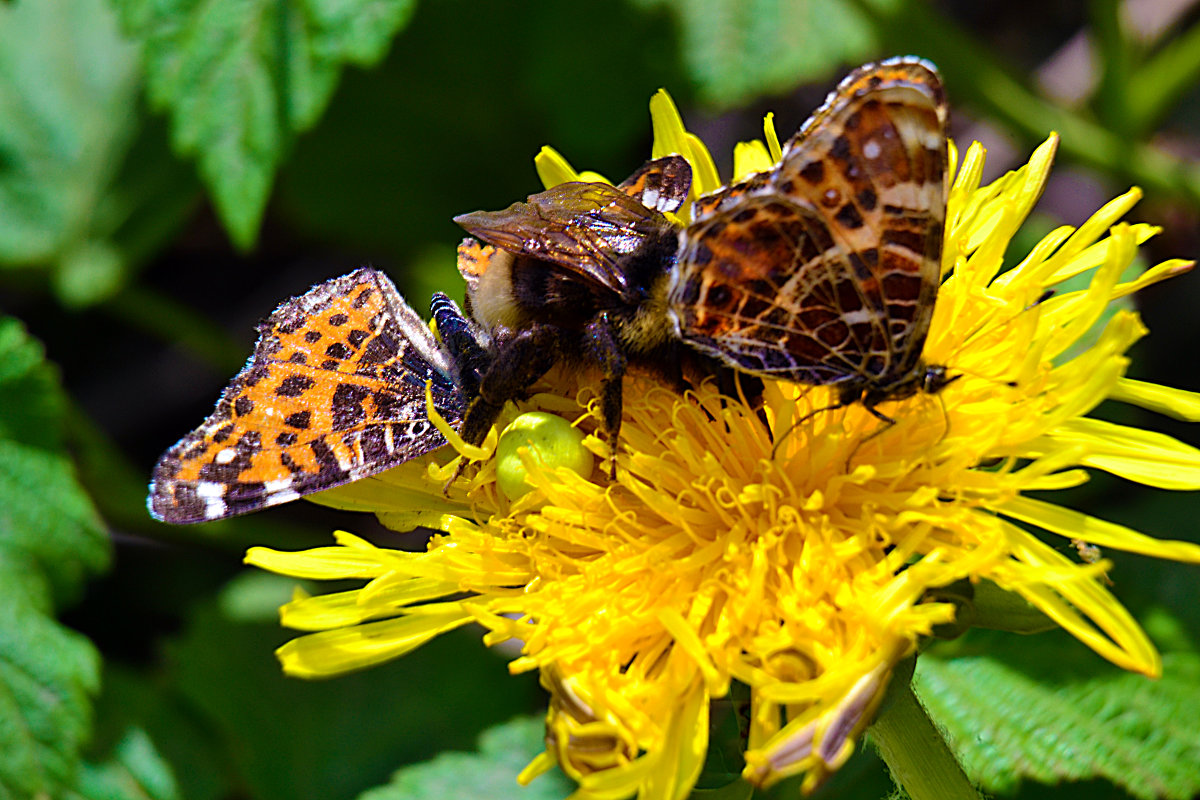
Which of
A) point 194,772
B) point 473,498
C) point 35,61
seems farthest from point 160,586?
point 473,498

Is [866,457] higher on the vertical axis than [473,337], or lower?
lower

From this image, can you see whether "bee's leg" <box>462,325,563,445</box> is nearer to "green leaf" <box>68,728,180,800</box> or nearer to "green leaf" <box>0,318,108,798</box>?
"green leaf" <box>0,318,108,798</box>

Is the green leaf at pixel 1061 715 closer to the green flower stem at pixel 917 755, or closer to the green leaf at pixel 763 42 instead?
the green flower stem at pixel 917 755

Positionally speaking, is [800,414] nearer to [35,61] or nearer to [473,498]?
[473,498]

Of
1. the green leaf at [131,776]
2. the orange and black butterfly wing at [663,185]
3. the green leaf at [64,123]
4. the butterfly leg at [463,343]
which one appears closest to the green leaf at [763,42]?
the orange and black butterfly wing at [663,185]

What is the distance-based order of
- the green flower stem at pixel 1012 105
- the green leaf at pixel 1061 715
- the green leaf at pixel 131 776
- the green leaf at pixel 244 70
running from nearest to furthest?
the green leaf at pixel 1061 715 < the green leaf at pixel 244 70 < the green leaf at pixel 131 776 < the green flower stem at pixel 1012 105

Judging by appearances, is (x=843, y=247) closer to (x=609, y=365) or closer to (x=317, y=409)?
(x=609, y=365)
